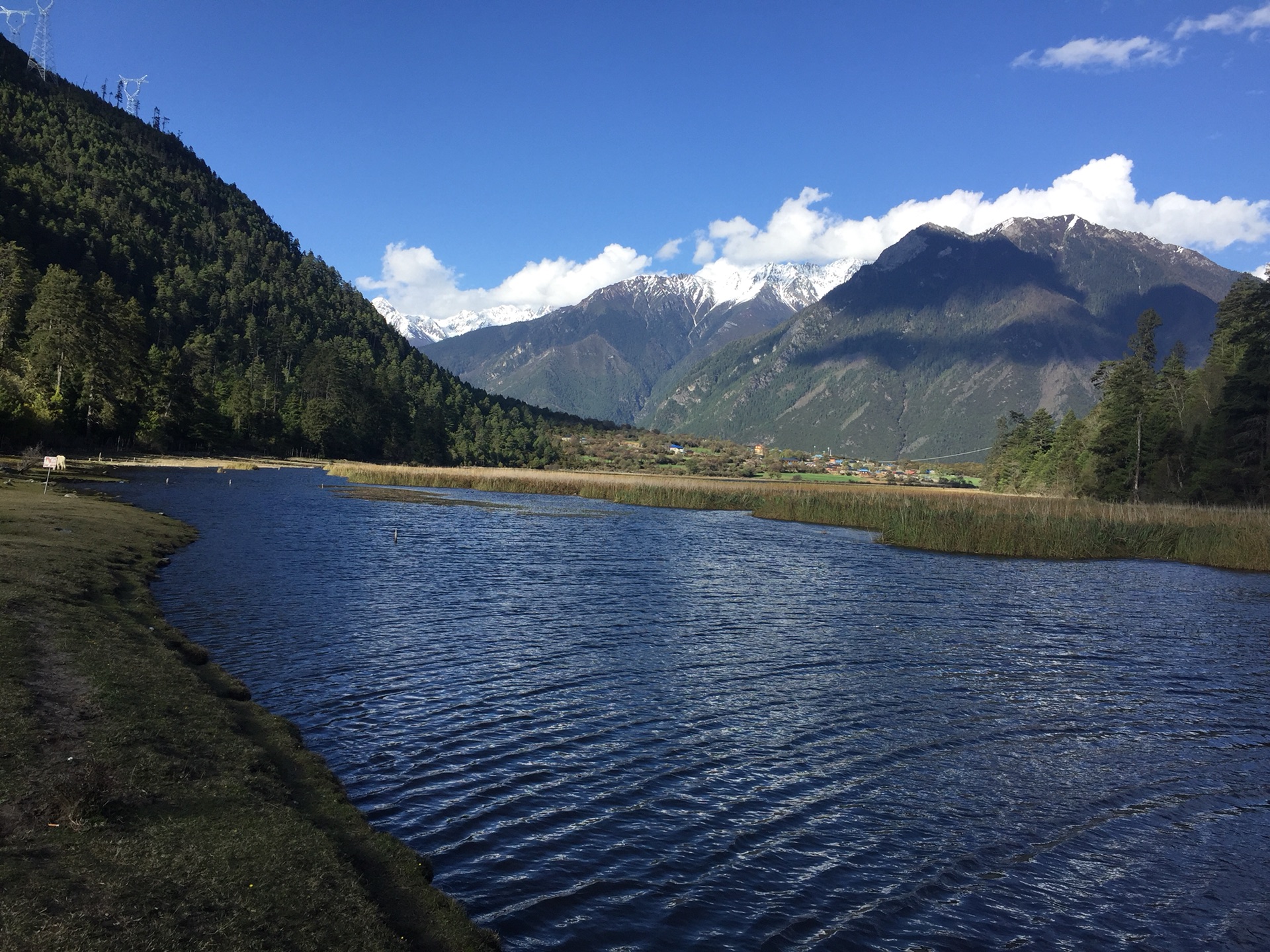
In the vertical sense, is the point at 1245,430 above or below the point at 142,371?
below

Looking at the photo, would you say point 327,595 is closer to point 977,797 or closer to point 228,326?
point 977,797

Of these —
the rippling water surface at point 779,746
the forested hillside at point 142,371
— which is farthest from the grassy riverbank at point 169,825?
the forested hillside at point 142,371

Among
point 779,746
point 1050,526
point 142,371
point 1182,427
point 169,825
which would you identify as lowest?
point 779,746

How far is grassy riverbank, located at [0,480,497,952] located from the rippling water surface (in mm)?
1021

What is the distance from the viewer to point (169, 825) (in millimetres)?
8320

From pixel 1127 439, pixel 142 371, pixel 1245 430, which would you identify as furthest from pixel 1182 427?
pixel 142 371

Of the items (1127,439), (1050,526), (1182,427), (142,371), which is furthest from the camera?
(142,371)

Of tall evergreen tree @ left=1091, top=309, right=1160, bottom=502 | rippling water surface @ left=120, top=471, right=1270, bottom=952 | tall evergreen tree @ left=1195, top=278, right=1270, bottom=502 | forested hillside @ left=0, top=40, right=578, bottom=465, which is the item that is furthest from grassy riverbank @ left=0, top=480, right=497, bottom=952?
tall evergreen tree @ left=1091, top=309, right=1160, bottom=502

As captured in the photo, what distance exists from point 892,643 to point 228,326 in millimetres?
211325

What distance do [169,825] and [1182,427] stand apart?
96.1 metres

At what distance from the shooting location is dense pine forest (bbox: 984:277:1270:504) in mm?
67188

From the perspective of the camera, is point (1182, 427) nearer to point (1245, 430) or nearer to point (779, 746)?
point (1245, 430)

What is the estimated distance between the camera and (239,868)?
758cm

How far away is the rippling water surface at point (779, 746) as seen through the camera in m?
9.31
